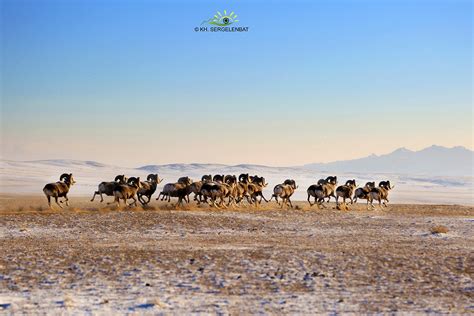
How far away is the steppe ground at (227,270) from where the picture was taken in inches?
437

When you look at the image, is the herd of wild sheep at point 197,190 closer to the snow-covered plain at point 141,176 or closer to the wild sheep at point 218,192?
the wild sheep at point 218,192

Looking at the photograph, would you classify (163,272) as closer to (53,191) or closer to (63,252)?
(63,252)

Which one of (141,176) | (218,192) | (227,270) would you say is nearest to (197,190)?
(218,192)

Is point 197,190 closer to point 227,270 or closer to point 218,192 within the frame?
point 218,192

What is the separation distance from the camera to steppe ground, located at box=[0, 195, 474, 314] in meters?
11.1

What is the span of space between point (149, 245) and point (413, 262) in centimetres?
703

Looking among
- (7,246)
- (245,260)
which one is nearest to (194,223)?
(7,246)

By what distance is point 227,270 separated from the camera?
555 inches

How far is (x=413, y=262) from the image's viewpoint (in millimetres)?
15438

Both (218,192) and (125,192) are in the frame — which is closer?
(125,192)

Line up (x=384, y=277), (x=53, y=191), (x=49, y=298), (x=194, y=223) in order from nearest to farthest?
(x=49, y=298)
(x=384, y=277)
(x=194, y=223)
(x=53, y=191)

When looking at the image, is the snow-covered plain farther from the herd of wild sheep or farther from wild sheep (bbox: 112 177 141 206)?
wild sheep (bbox: 112 177 141 206)

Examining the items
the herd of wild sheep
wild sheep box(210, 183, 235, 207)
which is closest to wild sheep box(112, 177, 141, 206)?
the herd of wild sheep

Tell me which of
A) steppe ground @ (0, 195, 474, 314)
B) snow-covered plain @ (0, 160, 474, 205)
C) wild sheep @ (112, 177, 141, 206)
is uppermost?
snow-covered plain @ (0, 160, 474, 205)
